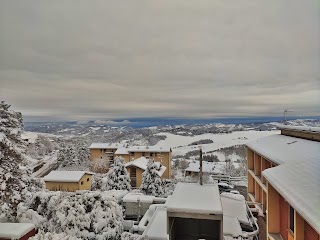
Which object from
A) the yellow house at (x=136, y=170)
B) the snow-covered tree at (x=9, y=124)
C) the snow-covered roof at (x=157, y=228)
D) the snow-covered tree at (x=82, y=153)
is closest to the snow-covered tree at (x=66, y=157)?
the snow-covered tree at (x=82, y=153)

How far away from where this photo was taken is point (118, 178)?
22.1 meters

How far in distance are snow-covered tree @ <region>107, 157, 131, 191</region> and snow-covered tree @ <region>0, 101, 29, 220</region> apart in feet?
34.0

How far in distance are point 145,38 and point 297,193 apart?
387 inches

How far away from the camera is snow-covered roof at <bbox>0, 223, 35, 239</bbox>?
6.46 metres

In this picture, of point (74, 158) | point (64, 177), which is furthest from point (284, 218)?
point (74, 158)

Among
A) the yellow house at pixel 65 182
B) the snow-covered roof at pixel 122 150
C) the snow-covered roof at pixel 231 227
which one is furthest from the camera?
the snow-covered roof at pixel 122 150

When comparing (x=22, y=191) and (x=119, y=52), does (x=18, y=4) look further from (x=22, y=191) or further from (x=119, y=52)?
(x=22, y=191)

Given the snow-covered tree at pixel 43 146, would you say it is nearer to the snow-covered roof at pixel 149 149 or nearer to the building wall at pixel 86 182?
the snow-covered roof at pixel 149 149

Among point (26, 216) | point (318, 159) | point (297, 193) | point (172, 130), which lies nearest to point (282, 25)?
point (318, 159)

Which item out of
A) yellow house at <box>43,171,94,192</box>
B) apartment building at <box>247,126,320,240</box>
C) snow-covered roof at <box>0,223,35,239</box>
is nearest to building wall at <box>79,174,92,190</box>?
yellow house at <box>43,171,94,192</box>

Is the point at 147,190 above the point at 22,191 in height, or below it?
below

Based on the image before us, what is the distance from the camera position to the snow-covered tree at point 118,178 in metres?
21.8

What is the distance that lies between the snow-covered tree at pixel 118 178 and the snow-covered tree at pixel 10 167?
1035 cm

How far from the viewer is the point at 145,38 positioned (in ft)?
39.1
